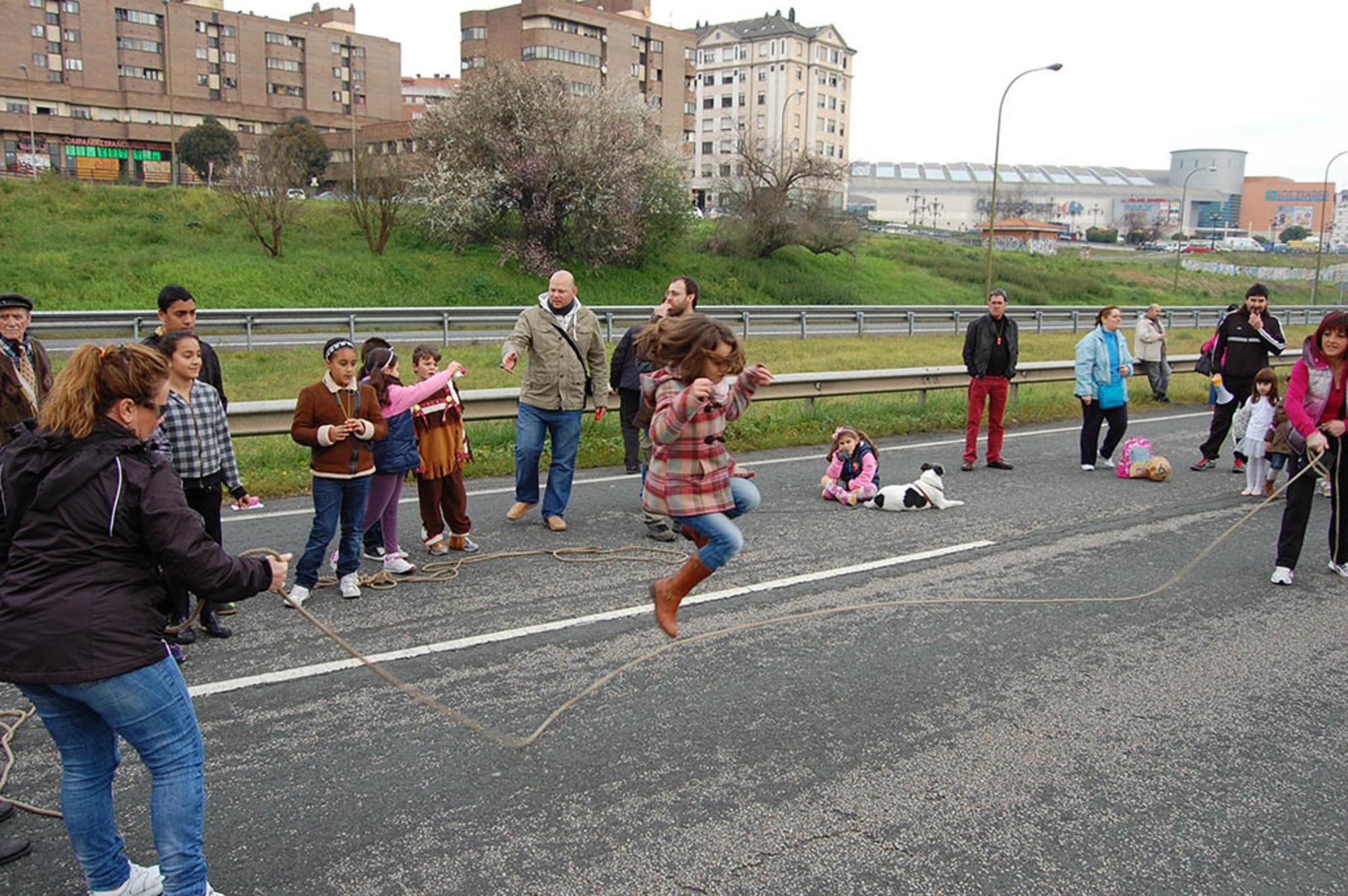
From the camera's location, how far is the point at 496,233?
45.4 metres

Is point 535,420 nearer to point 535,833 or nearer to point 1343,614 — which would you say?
point 535,833

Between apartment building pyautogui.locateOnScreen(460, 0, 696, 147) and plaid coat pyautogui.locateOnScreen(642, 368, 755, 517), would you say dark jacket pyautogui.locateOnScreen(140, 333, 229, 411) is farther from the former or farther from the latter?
apartment building pyautogui.locateOnScreen(460, 0, 696, 147)

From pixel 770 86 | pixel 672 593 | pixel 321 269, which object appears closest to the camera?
pixel 672 593

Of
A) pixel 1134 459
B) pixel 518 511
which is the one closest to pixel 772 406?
pixel 1134 459

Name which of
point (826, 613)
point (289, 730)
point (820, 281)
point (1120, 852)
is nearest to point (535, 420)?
point (826, 613)

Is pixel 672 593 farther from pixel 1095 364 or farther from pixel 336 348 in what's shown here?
pixel 1095 364

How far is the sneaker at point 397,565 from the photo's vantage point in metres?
7.35

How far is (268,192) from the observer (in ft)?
129

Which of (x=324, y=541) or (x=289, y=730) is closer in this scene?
(x=289, y=730)

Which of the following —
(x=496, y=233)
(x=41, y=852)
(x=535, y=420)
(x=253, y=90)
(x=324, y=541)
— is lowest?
(x=41, y=852)

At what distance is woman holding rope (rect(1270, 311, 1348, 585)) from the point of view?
289 inches

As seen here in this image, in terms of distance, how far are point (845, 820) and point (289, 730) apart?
103 inches

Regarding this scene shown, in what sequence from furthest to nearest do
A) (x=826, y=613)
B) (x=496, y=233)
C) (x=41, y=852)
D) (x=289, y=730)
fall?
(x=496, y=233) < (x=826, y=613) < (x=289, y=730) < (x=41, y=852)

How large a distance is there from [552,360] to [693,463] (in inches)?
152
